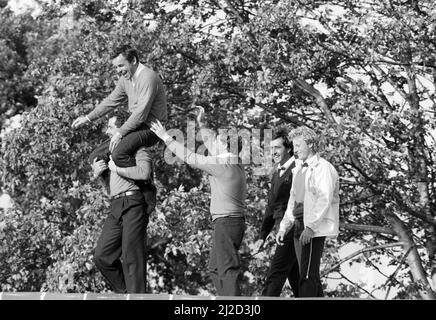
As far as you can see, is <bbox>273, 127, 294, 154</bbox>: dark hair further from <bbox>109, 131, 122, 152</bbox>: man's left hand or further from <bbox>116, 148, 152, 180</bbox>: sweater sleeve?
<bbox>109, 131, 122, 152</bbox>: man's left hand

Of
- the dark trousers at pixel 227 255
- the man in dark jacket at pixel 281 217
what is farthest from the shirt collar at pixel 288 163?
the dark trousers at pixel 227 255

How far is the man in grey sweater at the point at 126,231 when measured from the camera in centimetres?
765

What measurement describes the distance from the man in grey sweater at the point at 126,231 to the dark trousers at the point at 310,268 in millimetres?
1229

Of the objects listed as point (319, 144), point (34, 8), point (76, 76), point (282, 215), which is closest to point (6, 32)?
point (34, 8)

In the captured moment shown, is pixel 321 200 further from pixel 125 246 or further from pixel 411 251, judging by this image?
pixel 411 251

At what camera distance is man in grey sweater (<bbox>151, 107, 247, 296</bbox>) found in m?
7.72

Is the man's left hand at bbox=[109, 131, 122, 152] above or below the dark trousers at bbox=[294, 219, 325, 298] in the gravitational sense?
above

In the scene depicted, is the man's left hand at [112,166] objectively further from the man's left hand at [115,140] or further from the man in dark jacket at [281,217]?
the man in dark jacket at [281,217]

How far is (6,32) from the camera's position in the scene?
27.5 metres

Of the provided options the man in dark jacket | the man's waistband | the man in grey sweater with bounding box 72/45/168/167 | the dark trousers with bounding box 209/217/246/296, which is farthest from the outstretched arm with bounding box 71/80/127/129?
the man's waistband

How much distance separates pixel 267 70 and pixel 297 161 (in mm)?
6578

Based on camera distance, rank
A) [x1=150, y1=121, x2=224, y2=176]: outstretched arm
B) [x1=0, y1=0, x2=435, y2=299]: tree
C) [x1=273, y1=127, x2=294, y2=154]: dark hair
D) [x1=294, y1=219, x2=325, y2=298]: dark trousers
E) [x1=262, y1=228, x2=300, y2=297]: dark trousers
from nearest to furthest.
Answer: [x1=150, y1=121, x2=224, y2=176]: outstretched arm → [x1=294, y1=219, x2=325, y2=298]: dark trousers → [x1=262, y1=228, x2=300, y2=297]: dark trousers → [x1=273, y1=127, x2=294, y2=154]: dark hair → [x1=0, y1=0, x2=435, y2=299]: tree

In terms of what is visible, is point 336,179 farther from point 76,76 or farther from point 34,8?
point 34,8

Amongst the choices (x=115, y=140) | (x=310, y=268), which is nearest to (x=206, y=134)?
(x=115, y=140)
